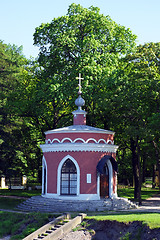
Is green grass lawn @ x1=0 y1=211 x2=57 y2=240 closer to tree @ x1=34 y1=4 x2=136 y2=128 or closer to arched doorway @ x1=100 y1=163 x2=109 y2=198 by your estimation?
arched doorway @ x1=100 y1=163 x2=109 y2=198

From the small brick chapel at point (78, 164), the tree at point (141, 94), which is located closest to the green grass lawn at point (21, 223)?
the small brick chapel at point (78, 164)

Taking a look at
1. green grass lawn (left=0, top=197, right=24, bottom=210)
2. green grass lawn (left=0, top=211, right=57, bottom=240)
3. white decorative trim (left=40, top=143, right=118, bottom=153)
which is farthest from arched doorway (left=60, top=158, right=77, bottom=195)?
green grass lawn (left=0, top=197, right=24, bottom=210)

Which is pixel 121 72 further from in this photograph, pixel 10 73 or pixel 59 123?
pixel 10 73

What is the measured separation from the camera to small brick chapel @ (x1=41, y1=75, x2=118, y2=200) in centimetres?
2555

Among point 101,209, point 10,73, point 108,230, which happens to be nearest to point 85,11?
point 10,73

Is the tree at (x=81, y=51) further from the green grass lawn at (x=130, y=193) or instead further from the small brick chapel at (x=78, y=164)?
the green grass lawn at (x=130, y=193)

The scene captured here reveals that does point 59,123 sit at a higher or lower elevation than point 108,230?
higher

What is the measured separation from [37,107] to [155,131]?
12903 mm

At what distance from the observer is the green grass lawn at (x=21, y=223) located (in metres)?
20.6

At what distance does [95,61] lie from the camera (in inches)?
1289

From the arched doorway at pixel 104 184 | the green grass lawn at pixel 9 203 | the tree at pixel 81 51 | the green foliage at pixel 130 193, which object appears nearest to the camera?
the arched doorway at pixel 104 184

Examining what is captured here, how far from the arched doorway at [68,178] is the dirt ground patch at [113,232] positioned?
5172 millimetres

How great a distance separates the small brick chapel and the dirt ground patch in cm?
500

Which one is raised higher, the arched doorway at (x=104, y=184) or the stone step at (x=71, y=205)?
the arched doorway at (x=104, y=184)
